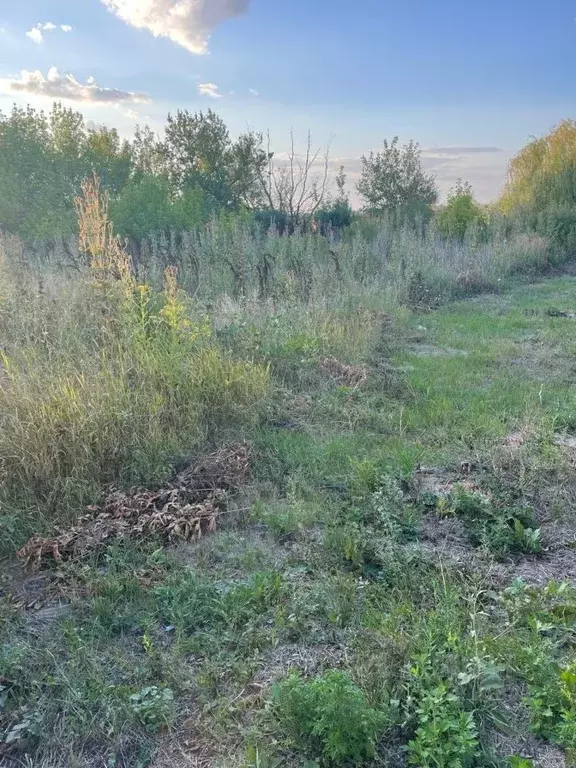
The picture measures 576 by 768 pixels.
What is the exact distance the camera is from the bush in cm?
148

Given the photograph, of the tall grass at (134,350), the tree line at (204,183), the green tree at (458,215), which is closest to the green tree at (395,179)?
the tree line at (204,183)

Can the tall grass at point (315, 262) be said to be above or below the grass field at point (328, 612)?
above

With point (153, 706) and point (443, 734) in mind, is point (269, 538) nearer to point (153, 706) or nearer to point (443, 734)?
point (153, 706)

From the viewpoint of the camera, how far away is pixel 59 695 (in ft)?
5.69

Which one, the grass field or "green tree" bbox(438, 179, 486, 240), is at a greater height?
"green tree" bbox(438, 179, 486, 240)

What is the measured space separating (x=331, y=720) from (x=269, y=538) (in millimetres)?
1124

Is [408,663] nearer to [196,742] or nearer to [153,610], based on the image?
[196,742]

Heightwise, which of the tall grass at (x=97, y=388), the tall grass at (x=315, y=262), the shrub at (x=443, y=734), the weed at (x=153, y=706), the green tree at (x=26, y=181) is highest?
the green tree at (x=26, y=181)

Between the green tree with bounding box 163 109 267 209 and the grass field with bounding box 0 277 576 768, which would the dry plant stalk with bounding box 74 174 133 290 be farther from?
the green tree with bounding box 163 109 267 209

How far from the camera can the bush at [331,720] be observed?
1.48 meters

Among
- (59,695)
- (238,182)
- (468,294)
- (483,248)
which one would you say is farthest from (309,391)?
(238,182)

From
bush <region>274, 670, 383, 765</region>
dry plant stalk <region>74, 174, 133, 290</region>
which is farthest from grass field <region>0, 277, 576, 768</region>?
dry plant stalk <region>74, 174, 133, 290</region>

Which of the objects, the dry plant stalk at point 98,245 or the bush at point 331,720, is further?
the dry plant stalk at point 98,245

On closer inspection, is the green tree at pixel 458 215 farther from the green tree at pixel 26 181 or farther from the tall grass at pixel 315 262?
the green tree at pixel 26 181
